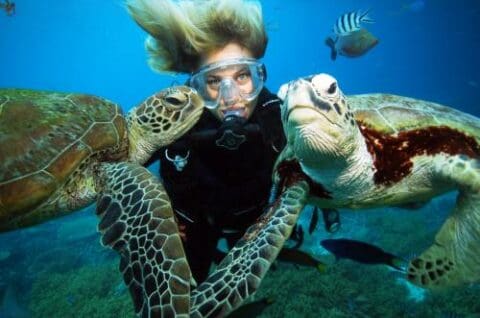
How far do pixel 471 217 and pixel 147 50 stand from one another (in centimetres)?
344

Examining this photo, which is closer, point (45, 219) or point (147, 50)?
point (45, 219)

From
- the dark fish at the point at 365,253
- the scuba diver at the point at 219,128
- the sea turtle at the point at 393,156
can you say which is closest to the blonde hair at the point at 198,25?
the scuba diver at the point at 219,128

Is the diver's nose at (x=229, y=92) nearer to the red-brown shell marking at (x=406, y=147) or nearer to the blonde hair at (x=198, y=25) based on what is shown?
the blonde hair at (x=198, y=25)

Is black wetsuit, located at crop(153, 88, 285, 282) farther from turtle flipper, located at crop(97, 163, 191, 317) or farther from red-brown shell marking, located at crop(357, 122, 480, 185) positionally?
red-brown shell marking, located at crop(357, 122, 480, 185)

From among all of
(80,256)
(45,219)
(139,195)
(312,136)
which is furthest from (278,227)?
(80,256)

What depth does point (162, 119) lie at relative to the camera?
2.75m

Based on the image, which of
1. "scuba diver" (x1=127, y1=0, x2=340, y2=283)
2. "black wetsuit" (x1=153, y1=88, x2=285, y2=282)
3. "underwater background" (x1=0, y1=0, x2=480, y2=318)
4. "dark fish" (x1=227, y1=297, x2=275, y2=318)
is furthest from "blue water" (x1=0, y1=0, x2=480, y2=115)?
"dark fish" (x1=227, y1=297, x2=275, y2=318)

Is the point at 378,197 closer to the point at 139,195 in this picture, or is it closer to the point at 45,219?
the point at 139,195

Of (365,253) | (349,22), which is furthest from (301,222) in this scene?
(365,253)

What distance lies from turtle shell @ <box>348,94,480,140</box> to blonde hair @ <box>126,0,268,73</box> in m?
1.41

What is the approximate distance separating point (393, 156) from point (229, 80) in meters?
1.50

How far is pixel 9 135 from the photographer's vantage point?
2242 mm

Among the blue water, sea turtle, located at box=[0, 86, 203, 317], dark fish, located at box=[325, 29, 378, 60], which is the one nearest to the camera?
sea turtle, located at box=[0, 86, 203, 317]

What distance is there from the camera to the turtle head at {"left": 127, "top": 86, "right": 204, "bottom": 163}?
2.71 metres
